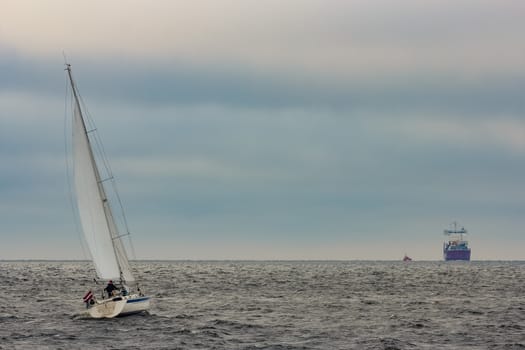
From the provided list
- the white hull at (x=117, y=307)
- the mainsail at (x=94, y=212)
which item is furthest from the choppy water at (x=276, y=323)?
the mainsail at (x=94, y=212)

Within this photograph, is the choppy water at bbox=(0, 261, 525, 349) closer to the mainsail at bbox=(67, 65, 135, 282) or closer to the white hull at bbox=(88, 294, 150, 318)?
the white hull at bbox=(88, 294, 150, 318)

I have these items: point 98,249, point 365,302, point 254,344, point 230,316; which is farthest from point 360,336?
point 365,302

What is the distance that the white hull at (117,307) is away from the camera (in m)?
60.1

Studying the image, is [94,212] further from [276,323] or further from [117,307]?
[276,323]

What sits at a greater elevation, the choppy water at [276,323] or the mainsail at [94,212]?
the mainsail at [94,212]

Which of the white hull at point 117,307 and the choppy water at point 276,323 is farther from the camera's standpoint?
the white hull at point 117,307

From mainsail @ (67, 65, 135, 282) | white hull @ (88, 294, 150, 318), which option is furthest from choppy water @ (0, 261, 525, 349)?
mainsail @ (67, 65, 135, 282)

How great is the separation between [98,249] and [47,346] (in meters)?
14.7

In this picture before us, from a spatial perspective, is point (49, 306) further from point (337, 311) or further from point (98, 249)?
point (337, 311)

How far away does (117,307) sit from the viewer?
2365 inches

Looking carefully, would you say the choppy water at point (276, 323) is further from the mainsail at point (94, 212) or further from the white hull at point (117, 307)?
the mainsail at point (94, 212)

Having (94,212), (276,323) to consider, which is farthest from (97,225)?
(276,323)

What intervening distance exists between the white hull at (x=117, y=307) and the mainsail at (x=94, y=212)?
1916mm

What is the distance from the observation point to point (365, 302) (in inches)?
3179
